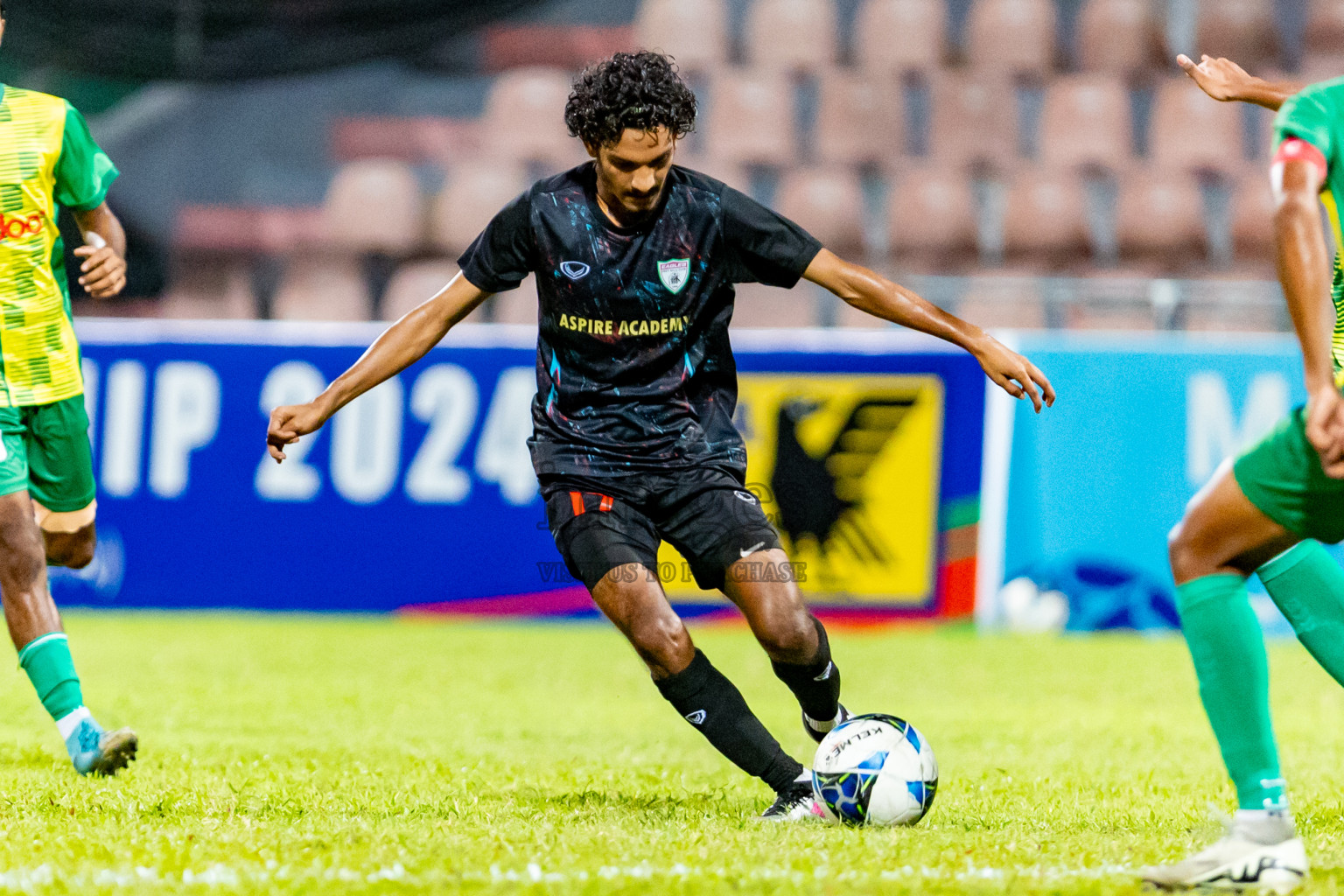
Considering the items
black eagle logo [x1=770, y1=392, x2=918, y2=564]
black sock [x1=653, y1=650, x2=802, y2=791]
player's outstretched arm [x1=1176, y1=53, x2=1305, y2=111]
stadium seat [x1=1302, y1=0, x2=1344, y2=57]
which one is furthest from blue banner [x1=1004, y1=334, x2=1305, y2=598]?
black sock [x1=653, y1=650, x2=802, y2=791]

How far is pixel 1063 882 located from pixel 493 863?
49.7 inches

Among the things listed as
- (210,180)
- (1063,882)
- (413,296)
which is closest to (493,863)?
(1063,882)

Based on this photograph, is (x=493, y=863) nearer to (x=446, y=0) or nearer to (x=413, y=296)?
(x=413, y=296)

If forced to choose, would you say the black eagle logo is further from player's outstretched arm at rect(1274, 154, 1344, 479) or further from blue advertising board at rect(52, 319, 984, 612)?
player's outstretched arm at rect(1274, 154, 1344, 479)

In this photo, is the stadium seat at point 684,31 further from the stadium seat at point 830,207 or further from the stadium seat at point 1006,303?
the stadium seat at point 1006,303

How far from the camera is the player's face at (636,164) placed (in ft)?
13.7

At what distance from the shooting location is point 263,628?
33.0ft

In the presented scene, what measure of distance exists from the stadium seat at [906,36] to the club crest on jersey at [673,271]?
32.2 ft

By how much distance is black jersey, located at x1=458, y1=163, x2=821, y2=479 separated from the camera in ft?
14.6

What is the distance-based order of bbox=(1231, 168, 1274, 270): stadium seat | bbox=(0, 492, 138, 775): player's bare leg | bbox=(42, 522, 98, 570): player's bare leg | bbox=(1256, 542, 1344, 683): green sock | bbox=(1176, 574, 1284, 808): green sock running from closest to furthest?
bbox=(1176, 574, 1284, 808): green sock → bbox=(1256, 542, 1344, 683): green sock → bbox=(0, 492, 138, 775): player's bare leg → bbox=(42, 522, 98, 570): player's bare leg → bbox=(1231, 168, 1274, 270): stadium seat

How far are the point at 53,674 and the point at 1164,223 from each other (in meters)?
10.5

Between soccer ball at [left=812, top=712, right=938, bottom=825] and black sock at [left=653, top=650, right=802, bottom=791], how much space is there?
134 mm

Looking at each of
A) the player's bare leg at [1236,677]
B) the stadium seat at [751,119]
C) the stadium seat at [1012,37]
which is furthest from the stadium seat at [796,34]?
the player's bare leg at [1236,677]

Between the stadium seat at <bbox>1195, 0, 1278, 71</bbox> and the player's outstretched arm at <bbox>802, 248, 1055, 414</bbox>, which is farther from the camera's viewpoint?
the stadium seat at <bbox>1195, 0, 1278, 71</bbox>
